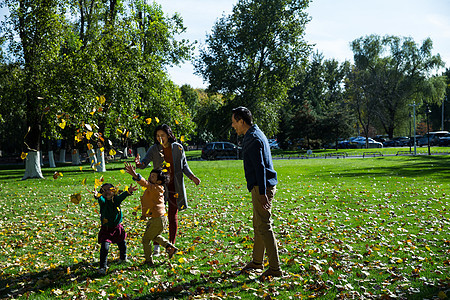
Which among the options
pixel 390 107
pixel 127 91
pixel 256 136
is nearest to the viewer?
pixel 256 136

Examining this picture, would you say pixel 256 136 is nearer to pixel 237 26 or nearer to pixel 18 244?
pixel 18 244

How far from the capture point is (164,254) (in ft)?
20.5

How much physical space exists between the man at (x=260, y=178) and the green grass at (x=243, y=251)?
0.50 metres

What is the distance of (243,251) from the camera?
21.1 ft

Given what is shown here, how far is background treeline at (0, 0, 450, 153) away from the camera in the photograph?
2034 centimetres

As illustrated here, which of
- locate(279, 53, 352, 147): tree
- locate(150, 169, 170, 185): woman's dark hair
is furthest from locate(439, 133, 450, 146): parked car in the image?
locate(150, 169, 170, 185): woman's dark hair

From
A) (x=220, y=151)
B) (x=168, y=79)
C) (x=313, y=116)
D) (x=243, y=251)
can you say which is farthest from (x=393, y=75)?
(x=243, y=251)

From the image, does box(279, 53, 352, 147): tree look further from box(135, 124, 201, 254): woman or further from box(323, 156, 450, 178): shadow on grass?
box(135, 124, 201, 254): woman

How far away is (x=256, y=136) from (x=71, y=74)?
18647 mm

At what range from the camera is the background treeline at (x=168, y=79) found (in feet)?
66.7

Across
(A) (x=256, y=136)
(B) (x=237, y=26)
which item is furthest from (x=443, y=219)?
(B) (x=237, y=26)

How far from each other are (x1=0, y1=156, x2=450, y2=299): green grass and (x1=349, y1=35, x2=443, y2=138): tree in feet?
165

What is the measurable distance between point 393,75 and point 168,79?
138 ft

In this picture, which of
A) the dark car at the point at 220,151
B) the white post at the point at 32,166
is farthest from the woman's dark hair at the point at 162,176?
the dark car at the point at 220,151
